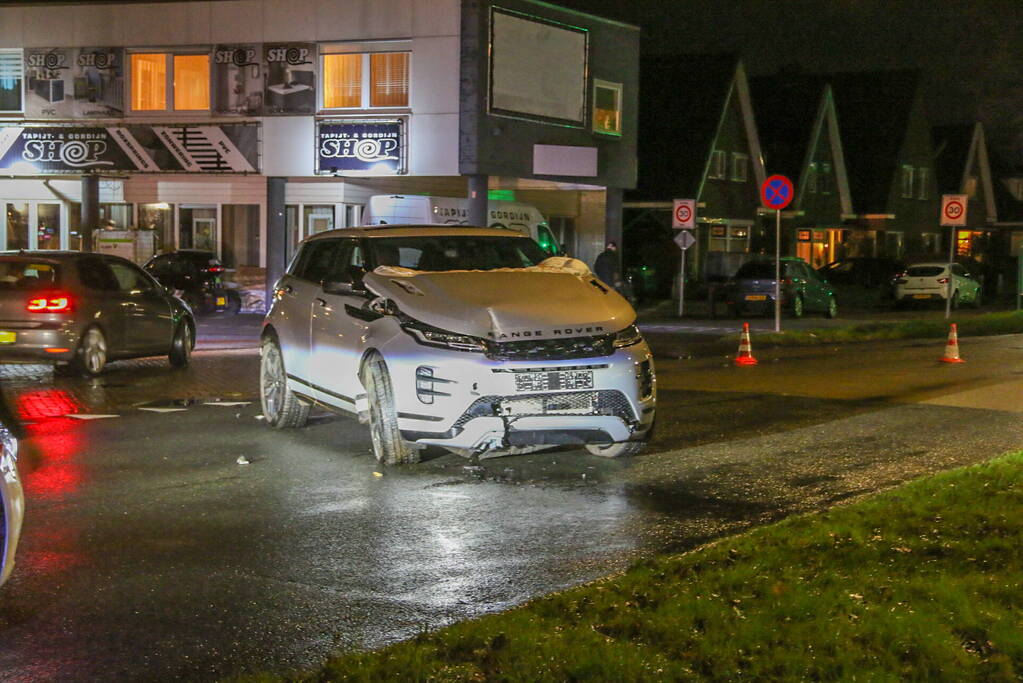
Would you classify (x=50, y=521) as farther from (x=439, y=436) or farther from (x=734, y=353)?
(x=734, y=353)

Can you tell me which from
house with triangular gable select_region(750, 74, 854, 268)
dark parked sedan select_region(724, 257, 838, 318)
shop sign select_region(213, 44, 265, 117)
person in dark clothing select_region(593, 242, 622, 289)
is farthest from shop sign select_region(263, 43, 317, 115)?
house with triangular gable select_region(750, 74, 854, 268)

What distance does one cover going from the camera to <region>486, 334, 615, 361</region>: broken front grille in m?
9.34

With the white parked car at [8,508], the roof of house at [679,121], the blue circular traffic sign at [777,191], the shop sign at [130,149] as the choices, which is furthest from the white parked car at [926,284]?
the white parked car at [8,508]

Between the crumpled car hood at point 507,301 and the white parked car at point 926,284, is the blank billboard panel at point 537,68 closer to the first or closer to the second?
the white parked car at point 926,284

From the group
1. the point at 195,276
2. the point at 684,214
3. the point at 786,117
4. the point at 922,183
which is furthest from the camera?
the point at 922,183

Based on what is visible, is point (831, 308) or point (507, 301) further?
point (831, 308)

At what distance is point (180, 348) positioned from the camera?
1864 centimetres

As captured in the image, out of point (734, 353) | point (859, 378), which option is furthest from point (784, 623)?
point (734, 353)

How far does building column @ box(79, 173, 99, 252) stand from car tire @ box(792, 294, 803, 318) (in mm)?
18518

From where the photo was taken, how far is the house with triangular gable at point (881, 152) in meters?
59.3

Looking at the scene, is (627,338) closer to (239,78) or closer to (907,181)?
(239,78)

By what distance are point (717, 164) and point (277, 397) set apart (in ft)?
128

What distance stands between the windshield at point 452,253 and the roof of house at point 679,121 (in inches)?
1410

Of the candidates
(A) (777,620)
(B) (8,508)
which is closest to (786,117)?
(A) (777,620)
